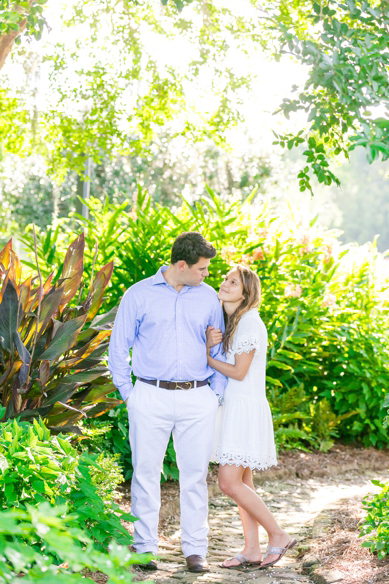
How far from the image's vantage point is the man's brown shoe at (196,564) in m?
4.15

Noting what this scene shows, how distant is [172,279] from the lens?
4312mm

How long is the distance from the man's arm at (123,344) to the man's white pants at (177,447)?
0.28 feet

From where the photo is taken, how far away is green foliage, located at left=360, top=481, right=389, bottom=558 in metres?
3.75

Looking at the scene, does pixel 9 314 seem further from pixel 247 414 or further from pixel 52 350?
pixel 247 414

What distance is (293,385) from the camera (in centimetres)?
831

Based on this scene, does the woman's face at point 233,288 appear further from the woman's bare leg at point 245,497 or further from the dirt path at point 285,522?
the dirt path at point 285,522

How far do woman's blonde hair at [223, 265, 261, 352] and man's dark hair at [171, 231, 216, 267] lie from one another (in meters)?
0.28

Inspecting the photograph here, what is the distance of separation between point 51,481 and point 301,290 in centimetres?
514

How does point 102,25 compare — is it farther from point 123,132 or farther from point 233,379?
point 233,379

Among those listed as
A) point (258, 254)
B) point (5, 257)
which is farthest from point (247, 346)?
point (258, 254)

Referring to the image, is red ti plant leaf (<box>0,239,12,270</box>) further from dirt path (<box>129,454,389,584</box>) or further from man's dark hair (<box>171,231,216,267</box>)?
dirt path (<box>129,454,389,584</box>)

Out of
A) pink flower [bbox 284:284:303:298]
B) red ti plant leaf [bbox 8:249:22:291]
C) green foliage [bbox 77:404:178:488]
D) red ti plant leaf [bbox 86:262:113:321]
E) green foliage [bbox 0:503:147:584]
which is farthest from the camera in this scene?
pink flower [bbox 284:284:303:298]

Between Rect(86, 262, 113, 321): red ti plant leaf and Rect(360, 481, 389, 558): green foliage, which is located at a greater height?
Rect(86, 262, 113, 321): red ti plant leaf

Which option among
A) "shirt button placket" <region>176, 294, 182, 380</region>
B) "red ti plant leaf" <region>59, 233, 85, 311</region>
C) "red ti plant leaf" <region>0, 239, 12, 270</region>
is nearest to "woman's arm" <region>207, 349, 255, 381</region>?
"shirt button placket" <region>176, 294, 182, 380</region>
